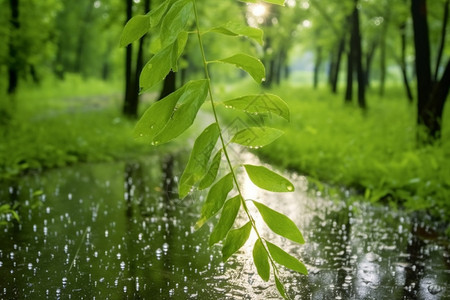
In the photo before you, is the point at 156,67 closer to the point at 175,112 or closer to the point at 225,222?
the point at 175,112

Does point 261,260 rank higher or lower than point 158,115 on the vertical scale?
lower

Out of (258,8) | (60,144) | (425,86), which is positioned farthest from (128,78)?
(258,8)

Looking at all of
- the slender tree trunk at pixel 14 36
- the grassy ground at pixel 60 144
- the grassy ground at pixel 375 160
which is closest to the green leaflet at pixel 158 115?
the grassy ground at pixel 375 160

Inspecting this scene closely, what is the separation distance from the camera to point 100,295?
288 centimetres

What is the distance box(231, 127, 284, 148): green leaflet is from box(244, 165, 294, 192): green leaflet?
6 centimetres

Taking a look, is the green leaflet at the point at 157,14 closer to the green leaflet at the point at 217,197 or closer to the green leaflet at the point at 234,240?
the green leaflet at the point at 217,197

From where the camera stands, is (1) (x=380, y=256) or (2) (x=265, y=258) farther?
(1) (x=380, y=256)

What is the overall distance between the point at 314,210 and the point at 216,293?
2.98 meters

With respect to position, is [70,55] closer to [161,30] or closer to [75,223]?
[75,223]

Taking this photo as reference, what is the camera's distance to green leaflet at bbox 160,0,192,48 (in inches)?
41.1

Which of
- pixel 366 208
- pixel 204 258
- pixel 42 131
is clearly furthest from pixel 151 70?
pixel 42 131

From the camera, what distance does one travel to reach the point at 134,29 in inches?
41.7

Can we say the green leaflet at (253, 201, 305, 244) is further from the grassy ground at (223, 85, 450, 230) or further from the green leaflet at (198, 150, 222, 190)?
the grassy ground at (223, 85, 450, 230)

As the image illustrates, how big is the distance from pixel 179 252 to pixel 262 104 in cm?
296
